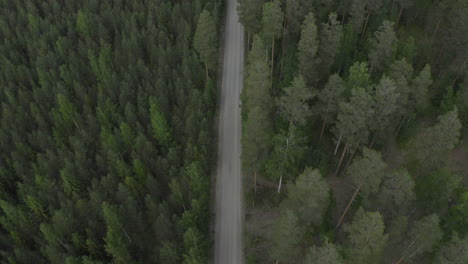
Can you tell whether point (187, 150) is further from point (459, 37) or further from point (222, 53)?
point (459, 37)

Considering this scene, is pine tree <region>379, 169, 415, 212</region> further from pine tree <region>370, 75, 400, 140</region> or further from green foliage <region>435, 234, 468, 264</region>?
pine tree <region>370, 75, 400, 140</region>

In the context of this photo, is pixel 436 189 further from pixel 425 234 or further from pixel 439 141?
pixel 425 234

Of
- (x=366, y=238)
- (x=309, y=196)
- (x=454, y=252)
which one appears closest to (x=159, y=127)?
(x=309, y=196)

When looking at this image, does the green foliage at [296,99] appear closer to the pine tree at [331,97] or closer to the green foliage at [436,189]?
the pine tree at [331,97]

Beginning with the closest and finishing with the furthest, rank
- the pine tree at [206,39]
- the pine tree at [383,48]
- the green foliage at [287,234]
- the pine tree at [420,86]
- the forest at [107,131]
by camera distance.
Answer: the green foliage at [287,234]
the forest at [107,131]
the pine tree at [420,86]
the pine tree at [383,48]
the pine tree at [206,39]

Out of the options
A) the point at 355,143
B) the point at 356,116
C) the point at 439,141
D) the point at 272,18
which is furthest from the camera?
the point at 272,18

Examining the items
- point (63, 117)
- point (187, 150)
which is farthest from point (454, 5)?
point (63, 117)

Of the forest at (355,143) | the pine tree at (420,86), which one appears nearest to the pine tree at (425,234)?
the forest at (355,143)
